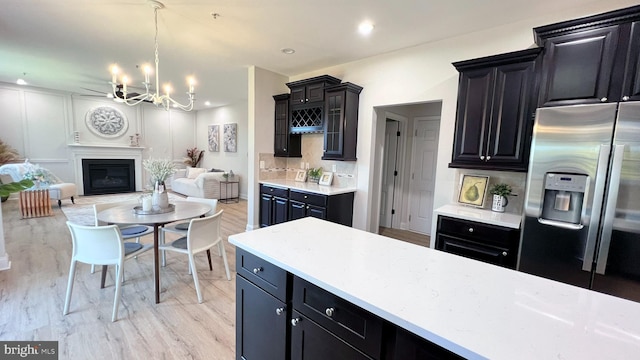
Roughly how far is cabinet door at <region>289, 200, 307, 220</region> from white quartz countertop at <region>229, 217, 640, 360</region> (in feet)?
7.51

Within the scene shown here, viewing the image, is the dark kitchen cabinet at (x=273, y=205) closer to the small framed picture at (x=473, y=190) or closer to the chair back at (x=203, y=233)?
the chair back at (x=203, y=233)

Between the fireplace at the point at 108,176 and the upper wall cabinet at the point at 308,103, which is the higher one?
the upper wall cabinet at the point at 308,103

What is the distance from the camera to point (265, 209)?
14.2 ft

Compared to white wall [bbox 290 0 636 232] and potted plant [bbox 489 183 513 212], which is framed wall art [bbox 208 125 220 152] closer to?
white wall [bbox 290 0 636 232]

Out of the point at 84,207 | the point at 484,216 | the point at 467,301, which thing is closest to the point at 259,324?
the point at 467,301

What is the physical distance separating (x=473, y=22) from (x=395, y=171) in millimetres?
2635

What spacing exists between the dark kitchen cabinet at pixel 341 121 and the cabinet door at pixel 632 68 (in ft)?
8.38

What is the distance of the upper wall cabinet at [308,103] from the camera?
392 centimetres

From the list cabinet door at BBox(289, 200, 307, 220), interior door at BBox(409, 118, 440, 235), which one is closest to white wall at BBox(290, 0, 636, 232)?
cabinet door at BBox(289, 200, 307, 220)

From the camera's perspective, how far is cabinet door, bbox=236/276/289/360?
4.25 ft

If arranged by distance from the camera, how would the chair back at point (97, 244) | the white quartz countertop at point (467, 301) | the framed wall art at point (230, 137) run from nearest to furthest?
the white quartz countertop at point (467, 301), the chair back at point (97, 244), the framed wall art at point (230, 137)

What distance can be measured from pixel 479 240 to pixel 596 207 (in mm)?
812

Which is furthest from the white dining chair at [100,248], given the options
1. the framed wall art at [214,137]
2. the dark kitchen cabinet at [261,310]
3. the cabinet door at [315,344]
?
the framed wall art at [214,137]

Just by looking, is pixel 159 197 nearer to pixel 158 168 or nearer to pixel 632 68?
pixel 158 168
